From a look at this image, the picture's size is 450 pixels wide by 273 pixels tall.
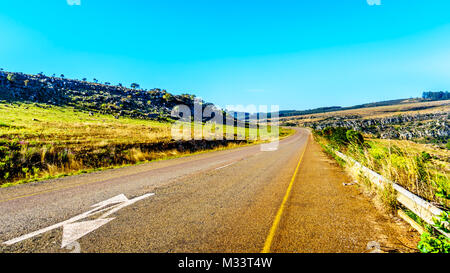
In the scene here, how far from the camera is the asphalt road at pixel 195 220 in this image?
135 inches

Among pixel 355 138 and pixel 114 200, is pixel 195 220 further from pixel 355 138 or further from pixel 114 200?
pixel 355 138

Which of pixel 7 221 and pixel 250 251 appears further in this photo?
pixel 7 221

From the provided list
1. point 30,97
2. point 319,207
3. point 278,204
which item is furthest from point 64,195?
point 30,97

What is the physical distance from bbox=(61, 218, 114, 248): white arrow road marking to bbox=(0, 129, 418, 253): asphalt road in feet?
0.03

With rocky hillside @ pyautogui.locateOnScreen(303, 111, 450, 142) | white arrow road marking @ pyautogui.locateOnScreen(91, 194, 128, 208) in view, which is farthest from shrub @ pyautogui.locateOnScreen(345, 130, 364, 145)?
white arrow road marking @ pyautogui.locateOnScreen(91, 194, 128, 208)

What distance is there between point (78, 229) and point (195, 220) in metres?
2.28

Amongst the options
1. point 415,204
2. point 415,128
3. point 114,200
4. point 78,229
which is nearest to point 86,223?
point 78,229

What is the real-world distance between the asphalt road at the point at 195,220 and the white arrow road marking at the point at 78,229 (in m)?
0.01

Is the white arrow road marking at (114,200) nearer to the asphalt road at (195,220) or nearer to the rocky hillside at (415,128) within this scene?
the asphalt road at (195,220)

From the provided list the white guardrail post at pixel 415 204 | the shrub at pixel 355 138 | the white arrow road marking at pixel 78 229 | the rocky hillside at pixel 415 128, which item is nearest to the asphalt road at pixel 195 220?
the white arrow road marking at pixel 78 229

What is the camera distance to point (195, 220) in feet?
14.5
